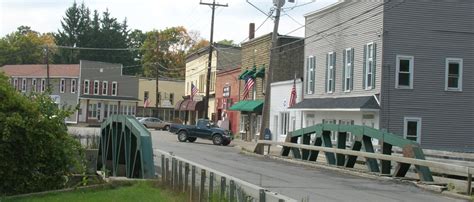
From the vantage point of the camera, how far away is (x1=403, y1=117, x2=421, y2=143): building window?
30891mm

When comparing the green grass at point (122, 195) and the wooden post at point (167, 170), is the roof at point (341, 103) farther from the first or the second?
the green grass at point (122, 195)

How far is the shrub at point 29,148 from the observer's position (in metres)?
16.0

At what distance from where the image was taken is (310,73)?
3994cm

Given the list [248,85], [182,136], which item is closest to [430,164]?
[182,136]

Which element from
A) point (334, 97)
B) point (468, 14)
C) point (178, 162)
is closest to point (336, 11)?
point (334, 97)

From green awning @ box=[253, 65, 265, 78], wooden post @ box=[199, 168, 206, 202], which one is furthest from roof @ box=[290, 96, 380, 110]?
wooden post @ box=[199, 168, 206, 202]

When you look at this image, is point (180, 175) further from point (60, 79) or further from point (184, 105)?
point (60, 79)

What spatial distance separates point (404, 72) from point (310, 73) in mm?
9684

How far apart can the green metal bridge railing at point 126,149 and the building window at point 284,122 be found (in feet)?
74.5

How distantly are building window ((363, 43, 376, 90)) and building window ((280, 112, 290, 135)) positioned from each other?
1179 cm

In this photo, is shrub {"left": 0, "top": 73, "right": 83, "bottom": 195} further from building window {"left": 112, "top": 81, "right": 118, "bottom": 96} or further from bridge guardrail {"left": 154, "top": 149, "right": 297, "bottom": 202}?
building window {"left": 112, "top": 81, "right": 118, "bottom": 96}

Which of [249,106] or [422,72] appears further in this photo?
[249,106]

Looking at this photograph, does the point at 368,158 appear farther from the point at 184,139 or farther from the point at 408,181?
the point at 184,139

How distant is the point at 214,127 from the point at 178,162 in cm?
3148
